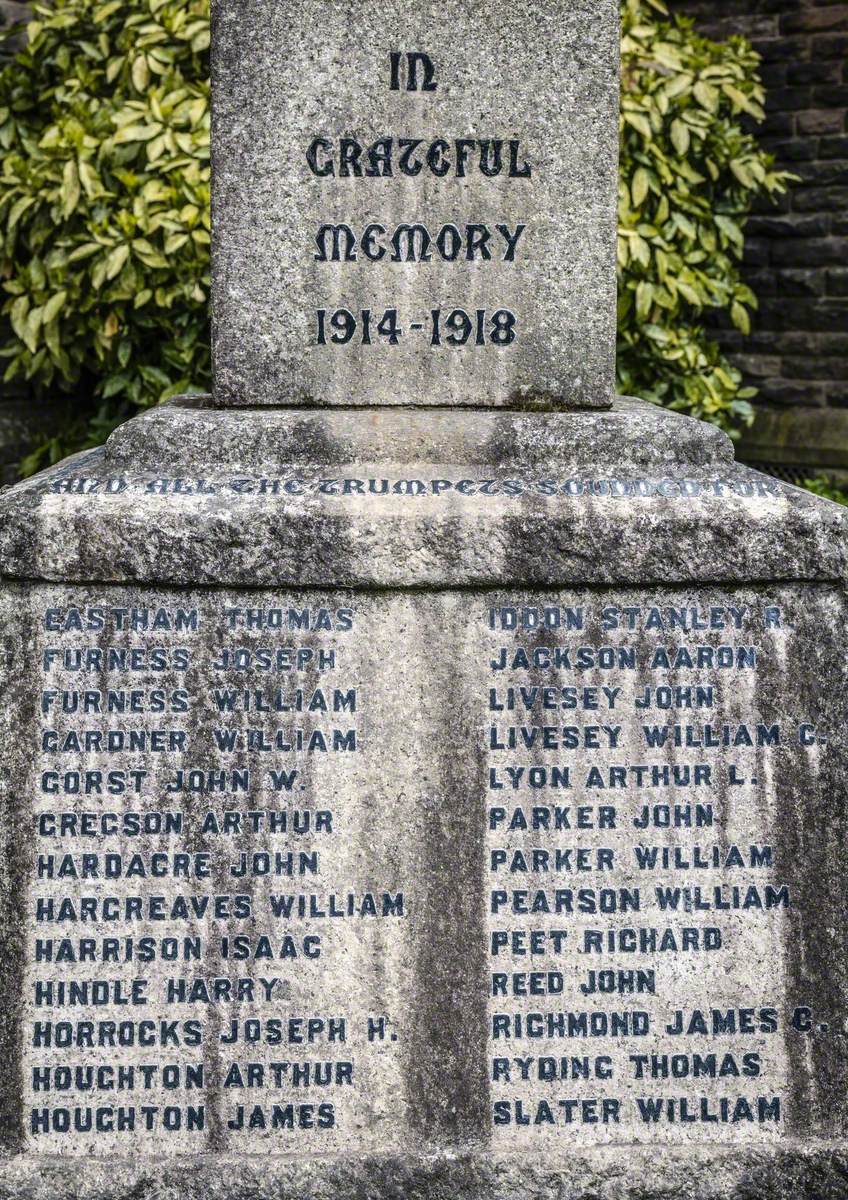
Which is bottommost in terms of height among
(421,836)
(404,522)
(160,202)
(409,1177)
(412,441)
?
(409,1177)

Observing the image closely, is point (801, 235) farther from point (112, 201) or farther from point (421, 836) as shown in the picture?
point (421, 836)

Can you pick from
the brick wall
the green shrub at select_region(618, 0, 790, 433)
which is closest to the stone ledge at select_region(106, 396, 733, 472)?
the green shrub at select_region(618, 0, 790, 433)

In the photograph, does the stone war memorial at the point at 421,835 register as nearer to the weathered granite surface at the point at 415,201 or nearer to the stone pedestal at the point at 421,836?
the stone pedestal at the point at 421,836

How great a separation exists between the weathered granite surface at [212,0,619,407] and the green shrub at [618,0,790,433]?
2.47 m

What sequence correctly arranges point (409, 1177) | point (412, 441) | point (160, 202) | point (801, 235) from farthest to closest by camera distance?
point (801, 235) → point (160, 202) → point (412, 441) → point (409, 1177)

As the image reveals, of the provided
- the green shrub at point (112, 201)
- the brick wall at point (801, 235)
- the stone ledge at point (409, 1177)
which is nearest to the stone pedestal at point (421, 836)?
the stone ledge at point (409, 1177)

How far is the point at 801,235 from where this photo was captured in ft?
23.7

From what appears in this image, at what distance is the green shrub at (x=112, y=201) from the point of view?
515 cm

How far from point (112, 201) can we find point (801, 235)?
11.6 ft

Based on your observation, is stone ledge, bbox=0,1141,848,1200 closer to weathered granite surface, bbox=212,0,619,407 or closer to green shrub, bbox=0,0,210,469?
weathered granite surface, bbox=212,0,619,407

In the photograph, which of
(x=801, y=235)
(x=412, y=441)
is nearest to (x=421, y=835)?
(x=412, y=441)

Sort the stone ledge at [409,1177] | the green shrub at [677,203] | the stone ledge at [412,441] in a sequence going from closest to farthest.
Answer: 1. the stone ledge at [409,1177]
2. the stone ledge at [412,441]
3. the green shrub at [677,203]

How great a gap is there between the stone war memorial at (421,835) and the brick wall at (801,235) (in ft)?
15.4

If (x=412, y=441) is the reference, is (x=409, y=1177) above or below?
below
